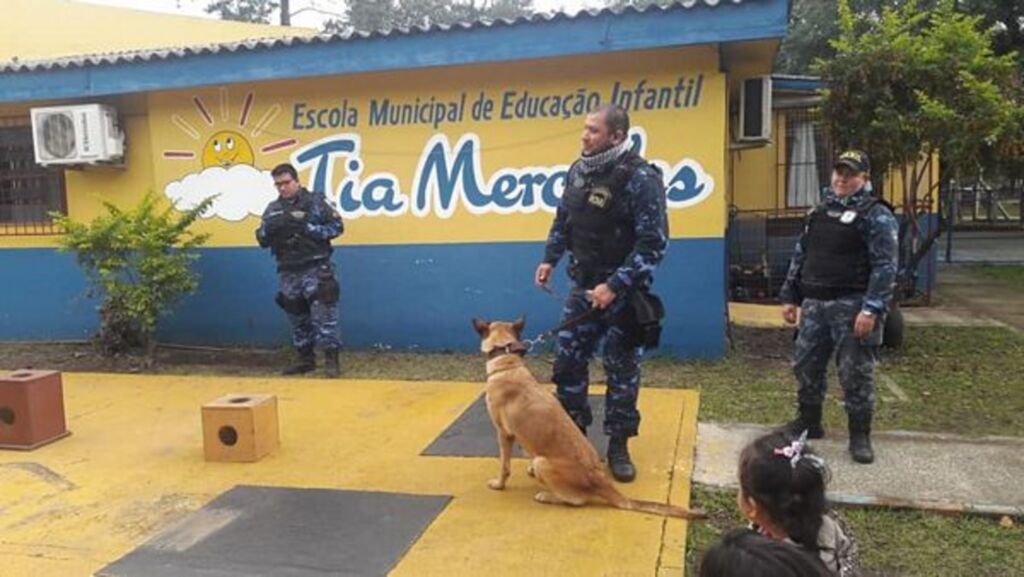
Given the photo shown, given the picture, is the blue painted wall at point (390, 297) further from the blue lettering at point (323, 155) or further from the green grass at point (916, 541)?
the green grass at point (916, 541)

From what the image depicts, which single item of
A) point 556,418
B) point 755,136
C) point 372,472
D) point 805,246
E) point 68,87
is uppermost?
point 68,87

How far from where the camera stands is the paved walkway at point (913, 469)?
3857 millimetres

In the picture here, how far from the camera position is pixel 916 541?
11.5 feet

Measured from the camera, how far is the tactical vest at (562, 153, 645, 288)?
3971 mm

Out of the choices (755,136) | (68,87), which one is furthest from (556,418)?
(68,87)

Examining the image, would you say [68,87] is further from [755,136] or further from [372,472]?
[755,136]

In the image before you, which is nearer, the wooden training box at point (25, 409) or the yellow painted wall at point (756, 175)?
the wooden training box at point (25, 409)

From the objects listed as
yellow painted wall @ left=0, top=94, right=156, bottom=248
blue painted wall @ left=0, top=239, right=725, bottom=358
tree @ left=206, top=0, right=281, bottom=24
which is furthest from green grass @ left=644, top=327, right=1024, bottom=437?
tree @ left=206, top=0, right=281, bottom=24

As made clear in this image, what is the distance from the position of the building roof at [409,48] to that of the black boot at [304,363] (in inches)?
96.2

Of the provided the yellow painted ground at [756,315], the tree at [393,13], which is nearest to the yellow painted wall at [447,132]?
the yellow painted ground at [756,315]

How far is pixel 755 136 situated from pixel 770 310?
2.29 metres

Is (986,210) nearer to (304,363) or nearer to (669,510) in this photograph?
(304,363)

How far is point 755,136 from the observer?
26.0 feet

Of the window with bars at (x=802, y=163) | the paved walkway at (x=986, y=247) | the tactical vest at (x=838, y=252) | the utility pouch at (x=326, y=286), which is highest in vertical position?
the window with bars at (x=802, y=163)
